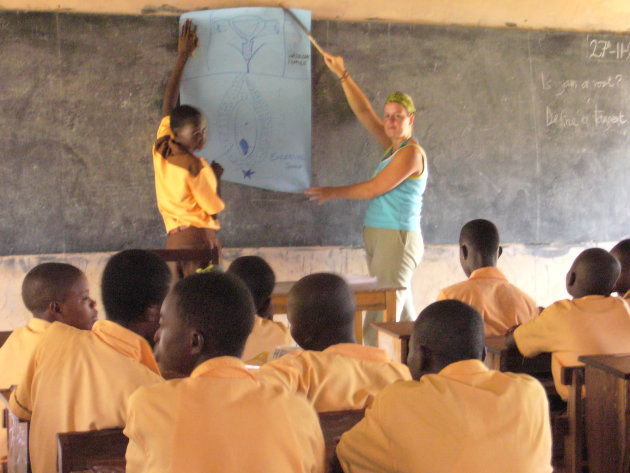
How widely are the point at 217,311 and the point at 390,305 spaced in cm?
267

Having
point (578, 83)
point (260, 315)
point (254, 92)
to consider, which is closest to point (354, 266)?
point (254, 92)

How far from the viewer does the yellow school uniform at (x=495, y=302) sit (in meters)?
3.16

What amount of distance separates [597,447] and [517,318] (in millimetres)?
588

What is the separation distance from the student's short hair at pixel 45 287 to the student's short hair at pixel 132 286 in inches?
9.7

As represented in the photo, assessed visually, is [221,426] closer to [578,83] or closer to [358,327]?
[358,327]

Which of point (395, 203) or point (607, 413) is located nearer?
point (607, 413)

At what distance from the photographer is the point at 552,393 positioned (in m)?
3.04

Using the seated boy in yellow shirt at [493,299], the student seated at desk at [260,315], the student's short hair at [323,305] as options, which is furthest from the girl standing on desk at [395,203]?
the student's short hair at [323,305]

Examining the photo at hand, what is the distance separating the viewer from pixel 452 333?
1688 millimetres

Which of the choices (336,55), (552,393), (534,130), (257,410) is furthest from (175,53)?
(257,410)

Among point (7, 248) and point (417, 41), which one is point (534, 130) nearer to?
point (417, 41)

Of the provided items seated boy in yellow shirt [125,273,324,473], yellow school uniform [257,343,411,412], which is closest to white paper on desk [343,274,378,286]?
yellow school uniform [257,343,411,412]

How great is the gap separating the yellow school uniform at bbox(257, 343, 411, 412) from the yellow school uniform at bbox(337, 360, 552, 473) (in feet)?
0.91

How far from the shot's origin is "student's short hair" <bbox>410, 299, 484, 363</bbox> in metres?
1.68
